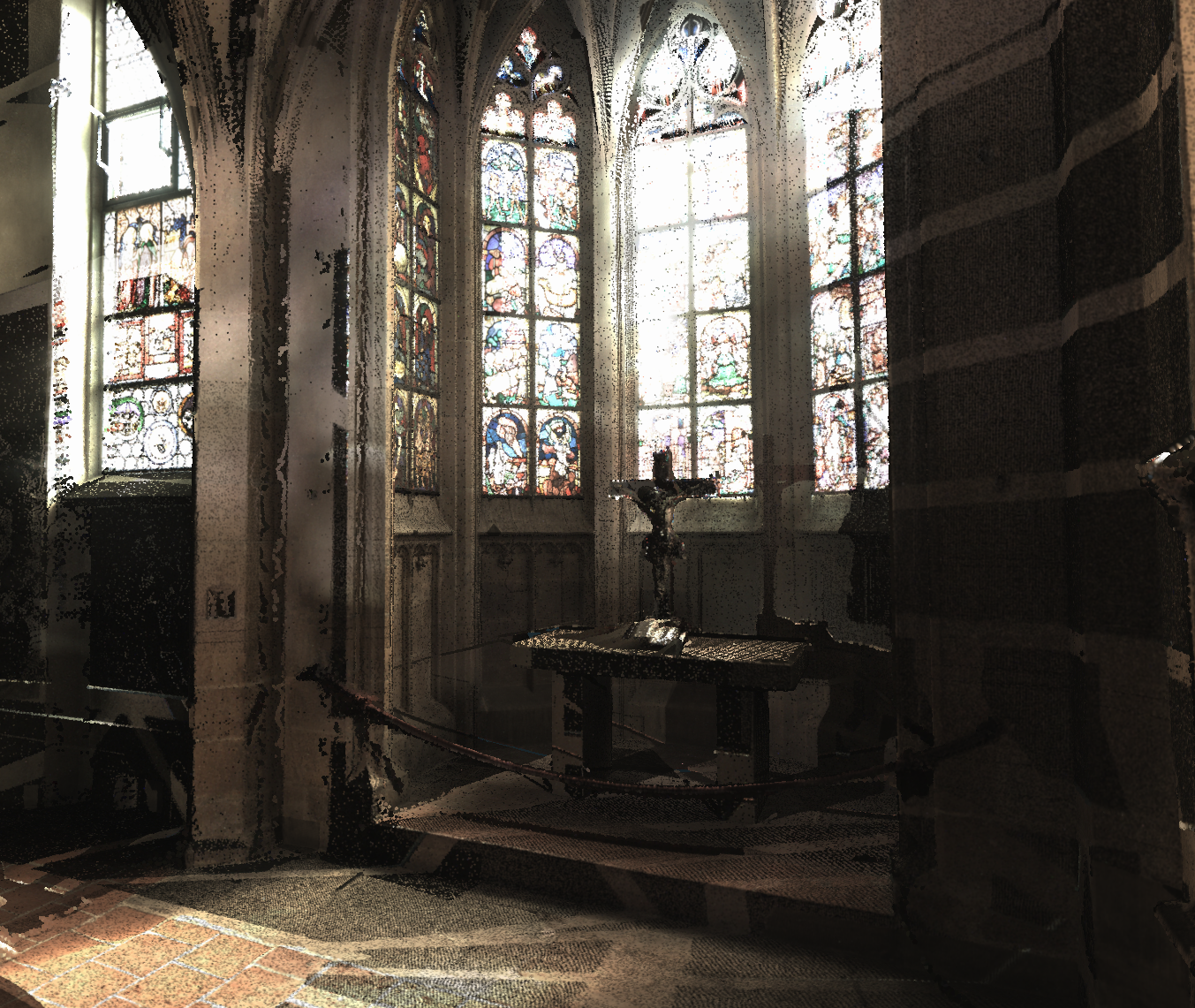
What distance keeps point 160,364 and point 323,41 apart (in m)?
2.45

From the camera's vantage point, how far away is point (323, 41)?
4.34 metres

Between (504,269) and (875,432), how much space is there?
3255 millimetres

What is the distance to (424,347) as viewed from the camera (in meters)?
5.87

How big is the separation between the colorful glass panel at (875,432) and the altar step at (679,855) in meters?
2.11

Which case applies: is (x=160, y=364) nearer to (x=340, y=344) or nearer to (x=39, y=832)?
(x=340, y=344)

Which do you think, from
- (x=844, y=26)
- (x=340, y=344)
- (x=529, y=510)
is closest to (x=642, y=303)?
(x=529, y=510)

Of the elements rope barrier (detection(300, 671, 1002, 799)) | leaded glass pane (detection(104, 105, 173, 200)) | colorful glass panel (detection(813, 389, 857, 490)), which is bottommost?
rope barrier (detection(300, 671, 1002, 799))

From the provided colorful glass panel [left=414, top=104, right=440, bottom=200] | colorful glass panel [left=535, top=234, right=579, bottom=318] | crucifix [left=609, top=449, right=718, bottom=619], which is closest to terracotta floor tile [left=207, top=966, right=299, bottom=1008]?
crucifix [left=609, top=449, right=718, bottom=619]

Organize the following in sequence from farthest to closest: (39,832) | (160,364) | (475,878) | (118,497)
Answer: (160,364) → (118,497) → (39,832) → (475,878)

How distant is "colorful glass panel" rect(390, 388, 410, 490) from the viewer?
543 centimetres

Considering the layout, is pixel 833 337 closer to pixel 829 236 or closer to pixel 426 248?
pixel 829 236

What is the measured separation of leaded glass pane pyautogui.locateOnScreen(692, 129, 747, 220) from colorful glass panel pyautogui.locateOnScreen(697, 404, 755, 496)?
1644mm

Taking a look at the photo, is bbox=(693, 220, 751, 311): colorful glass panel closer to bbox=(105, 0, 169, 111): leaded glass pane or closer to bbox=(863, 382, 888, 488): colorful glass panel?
bbox=(863, 382, 888, 488): colorful glass panel

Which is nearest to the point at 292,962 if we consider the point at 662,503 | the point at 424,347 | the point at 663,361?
the point at 662,503
